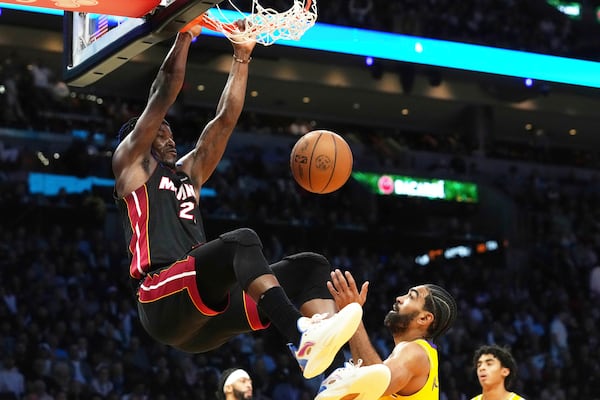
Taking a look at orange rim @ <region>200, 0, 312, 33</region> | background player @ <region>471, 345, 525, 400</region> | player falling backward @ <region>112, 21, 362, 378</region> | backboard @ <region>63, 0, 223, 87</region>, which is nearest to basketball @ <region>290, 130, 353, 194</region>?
player falling backward @ <region>112, 21, 362, 378</region>

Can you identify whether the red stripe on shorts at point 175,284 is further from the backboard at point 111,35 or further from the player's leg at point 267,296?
the backboard at point 111,35

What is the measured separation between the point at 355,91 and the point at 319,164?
53.5 feet

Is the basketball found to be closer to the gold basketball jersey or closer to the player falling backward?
the player falling backward

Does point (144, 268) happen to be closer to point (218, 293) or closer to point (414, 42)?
point (218, 293)

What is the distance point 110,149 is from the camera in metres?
14.2

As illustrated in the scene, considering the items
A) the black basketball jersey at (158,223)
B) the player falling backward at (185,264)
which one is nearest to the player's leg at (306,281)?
the player falling backward at (185,264)

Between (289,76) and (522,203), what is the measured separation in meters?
5.30

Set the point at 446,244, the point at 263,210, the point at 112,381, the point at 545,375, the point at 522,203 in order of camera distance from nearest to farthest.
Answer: the point at 112,381 < the point at 545,375 < the point at 263,210 < the point at 446,244 < the point at 522,203

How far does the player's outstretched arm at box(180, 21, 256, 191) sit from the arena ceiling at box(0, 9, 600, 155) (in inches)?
429

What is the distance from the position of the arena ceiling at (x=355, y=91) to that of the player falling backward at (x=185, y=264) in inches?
450

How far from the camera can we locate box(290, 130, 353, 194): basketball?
522 centimetres

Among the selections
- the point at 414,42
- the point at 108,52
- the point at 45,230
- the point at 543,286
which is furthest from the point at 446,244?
the point at 108,52

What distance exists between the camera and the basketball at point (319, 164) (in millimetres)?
5219

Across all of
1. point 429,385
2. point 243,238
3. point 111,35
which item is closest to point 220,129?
point 111,35
